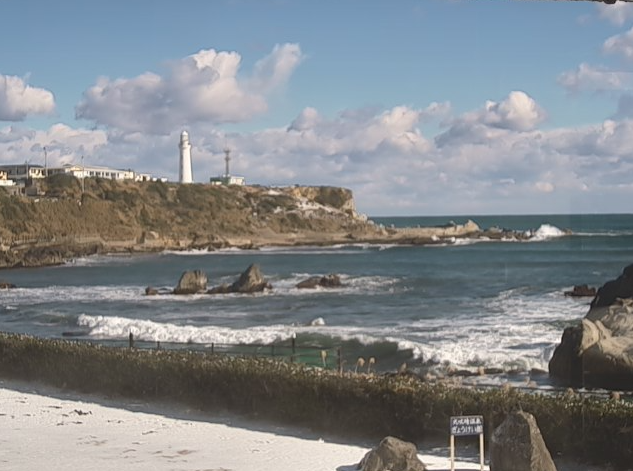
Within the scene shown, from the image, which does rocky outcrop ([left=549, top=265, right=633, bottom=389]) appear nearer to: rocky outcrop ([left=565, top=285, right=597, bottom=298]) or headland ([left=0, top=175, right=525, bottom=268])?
rocky outcrop ([left=565, top=285, right=597, bottom=298])

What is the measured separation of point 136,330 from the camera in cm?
3462

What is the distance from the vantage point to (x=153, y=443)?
48.2 feet

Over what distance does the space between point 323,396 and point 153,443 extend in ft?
10.2

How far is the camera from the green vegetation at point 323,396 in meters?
13.0

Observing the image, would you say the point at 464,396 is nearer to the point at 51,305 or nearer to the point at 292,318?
the point at 292,318

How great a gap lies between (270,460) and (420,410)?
2714 mm

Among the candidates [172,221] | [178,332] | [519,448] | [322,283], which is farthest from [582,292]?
[172,221]

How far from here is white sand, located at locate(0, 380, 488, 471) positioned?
43.2ft

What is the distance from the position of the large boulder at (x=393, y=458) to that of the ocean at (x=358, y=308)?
33.6 ft

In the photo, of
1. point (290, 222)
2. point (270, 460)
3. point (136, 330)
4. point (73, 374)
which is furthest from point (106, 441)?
point (290, 222)

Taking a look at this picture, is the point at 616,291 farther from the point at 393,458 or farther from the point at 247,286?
the point at 247,286

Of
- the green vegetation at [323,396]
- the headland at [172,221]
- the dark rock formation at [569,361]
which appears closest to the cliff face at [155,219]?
the headland at [172,221]

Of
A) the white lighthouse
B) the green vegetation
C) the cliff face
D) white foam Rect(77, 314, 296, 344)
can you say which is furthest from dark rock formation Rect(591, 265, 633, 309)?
the white lighthouse

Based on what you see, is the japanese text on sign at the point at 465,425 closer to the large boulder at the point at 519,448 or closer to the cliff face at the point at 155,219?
the large boulder at the point at 519,448
